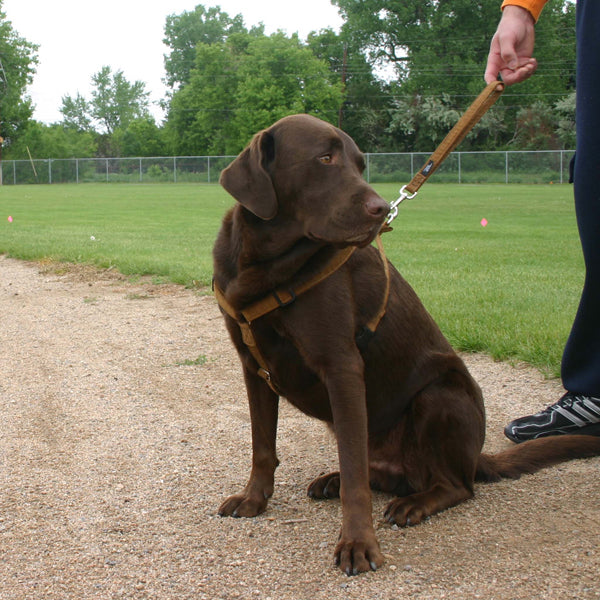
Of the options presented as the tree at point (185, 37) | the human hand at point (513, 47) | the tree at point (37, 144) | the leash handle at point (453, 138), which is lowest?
the leash handle at point (453, 138)

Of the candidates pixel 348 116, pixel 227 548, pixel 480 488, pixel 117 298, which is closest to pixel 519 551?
pixel 480 488

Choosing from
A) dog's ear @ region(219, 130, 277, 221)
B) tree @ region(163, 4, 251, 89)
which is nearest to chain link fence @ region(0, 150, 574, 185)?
tree @ region(163, 4, 251, 89)

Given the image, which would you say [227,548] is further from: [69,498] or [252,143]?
[252,143]

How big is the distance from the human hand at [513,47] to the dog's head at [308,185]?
1.09m

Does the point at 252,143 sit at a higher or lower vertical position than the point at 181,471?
higher

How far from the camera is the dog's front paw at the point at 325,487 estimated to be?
292 centimetres

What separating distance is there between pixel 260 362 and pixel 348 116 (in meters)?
60.4

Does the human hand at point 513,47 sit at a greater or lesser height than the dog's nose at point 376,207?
greater

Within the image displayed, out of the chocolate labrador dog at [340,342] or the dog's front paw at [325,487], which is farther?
the dog's front paw at [325,487]

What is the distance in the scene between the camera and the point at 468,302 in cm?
641

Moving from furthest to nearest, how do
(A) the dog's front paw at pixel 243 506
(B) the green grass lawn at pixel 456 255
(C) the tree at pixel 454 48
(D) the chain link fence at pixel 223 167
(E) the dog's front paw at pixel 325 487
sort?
(C) the tree at pixel 454 48 < (D) the chain link fence at pixel 223 167 < (B) the green grass lawn at pixel 456 255 < (E) the dog's front paw at pixel 325 487 < (A) the dog's front paw at pixel 243 506

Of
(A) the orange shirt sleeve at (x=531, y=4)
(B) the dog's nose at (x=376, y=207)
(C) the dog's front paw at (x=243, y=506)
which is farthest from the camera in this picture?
(A) the orange shirt sleeve at (x=531, y=4)

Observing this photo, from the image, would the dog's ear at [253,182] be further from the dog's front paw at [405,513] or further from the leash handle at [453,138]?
the dog's front paw at [405,513]

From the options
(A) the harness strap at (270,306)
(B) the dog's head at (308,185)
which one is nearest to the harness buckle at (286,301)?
(A) the harness strap at (270,306)
